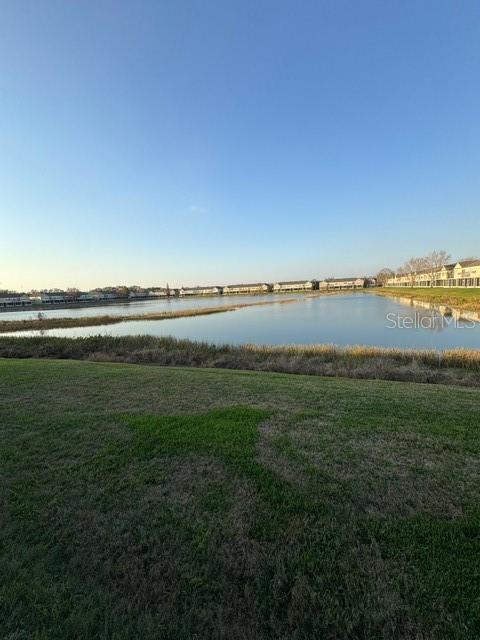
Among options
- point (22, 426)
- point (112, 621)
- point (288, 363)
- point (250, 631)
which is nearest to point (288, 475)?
point (250, 631)

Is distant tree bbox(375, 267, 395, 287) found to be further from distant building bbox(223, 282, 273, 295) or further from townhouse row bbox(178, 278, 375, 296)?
distant building bbox(223, 282, 273, 295)

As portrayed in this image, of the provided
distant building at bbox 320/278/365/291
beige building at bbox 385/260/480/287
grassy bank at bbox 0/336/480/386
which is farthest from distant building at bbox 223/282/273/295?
grassy bank at bbox 0/336/480/386

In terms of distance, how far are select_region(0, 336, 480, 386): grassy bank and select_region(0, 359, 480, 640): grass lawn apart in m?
7.27

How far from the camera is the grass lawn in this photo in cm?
203

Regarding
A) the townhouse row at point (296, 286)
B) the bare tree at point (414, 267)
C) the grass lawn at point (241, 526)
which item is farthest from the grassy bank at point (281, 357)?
the townhouse row at point (296, 286)

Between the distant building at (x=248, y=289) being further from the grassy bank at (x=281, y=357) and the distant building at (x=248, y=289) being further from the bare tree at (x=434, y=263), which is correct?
the grassy bank at (x=281, y=357)

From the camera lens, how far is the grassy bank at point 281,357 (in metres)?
12.2

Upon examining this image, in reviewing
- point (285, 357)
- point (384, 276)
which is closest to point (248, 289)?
point (384, 276)

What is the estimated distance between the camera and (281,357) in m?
15.2

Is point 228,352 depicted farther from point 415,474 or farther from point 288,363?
point 415,474

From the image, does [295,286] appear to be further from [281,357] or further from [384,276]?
[281,357]

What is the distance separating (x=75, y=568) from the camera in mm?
2455

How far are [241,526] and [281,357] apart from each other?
1258cm

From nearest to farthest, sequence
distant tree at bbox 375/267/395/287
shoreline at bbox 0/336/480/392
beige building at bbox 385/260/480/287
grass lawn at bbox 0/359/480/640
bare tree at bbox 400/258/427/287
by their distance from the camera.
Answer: grass lawn at bbox 0/359/480/640 < shoreline at bbox 0/336/480/392 < beige building at bbox 385/260/480/287 < bare tree at bbox 400/258/427/287 < distant tree at bbox 375/267/395/287
